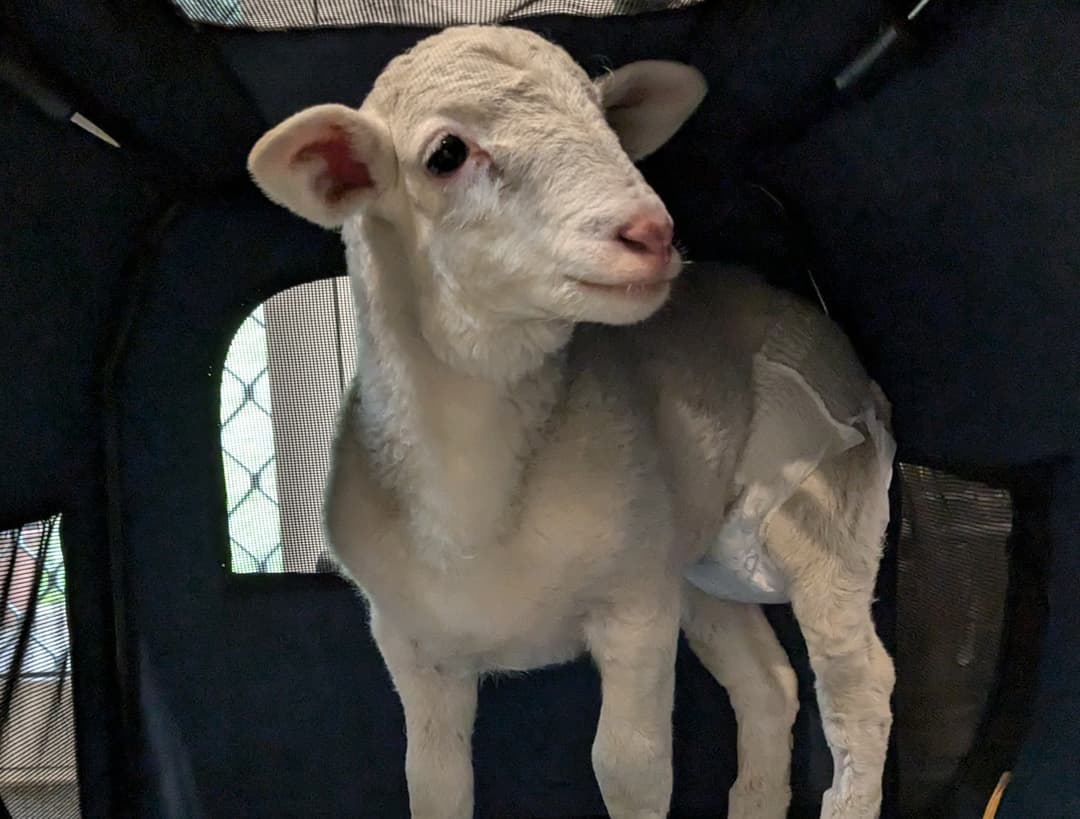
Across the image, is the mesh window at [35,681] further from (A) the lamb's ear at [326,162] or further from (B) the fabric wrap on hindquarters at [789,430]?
(B) the fabric wrap on hindquarters at [789,430]

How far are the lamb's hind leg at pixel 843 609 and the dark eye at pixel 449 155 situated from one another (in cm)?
63

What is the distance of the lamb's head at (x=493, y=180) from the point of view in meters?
0.83

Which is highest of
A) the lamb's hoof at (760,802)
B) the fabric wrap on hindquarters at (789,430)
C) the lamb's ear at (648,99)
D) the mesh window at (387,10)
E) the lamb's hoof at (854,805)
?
the mesh window at (387,10)

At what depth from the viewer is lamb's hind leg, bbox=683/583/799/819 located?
1481 millimetres

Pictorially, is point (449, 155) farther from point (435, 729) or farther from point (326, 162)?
point (435, 729)

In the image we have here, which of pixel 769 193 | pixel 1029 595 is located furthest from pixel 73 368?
pixel 1029 595

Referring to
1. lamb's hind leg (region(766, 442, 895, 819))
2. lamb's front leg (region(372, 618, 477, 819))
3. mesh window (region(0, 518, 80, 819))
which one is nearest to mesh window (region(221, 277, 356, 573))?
mesh window (region(0, 518, 80, 819))

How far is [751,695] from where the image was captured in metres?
1.49

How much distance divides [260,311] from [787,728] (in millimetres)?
977

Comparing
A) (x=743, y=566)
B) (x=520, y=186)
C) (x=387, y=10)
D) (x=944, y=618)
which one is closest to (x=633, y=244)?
(x=520, y=186)

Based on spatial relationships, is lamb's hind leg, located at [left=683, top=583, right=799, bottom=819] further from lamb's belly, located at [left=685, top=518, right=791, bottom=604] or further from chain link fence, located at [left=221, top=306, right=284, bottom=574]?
chain link fence, located at [left=221, top=306, right=284, bottom=574]

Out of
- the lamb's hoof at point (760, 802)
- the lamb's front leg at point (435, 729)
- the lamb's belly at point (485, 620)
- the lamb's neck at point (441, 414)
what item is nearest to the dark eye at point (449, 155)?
the lamb's neck at point (441, 414)

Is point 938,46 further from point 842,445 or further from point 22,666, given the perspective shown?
point 22,666

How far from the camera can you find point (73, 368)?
131 centimetres
